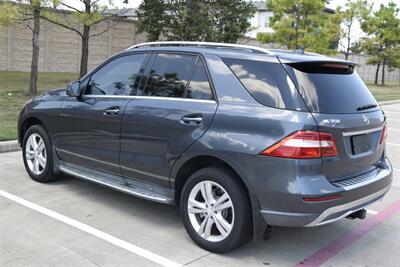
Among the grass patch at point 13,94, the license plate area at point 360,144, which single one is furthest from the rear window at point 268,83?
the grass patch at point 13,94

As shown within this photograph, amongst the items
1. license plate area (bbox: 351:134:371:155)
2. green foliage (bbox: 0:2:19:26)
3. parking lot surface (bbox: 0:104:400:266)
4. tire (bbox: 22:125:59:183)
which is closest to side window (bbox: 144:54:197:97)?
parking lot surface (bbox: 0:104:400:266)

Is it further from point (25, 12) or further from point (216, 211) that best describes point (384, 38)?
point (216, 211)

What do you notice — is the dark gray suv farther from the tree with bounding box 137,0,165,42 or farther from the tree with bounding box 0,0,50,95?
the tree with bounding box 137,0,165,42

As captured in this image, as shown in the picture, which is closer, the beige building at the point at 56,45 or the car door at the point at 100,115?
the car door at the point at 100,115

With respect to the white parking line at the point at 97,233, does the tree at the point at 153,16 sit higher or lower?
higher

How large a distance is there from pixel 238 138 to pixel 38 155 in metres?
3.24

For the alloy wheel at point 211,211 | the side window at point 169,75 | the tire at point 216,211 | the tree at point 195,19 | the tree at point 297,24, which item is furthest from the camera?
the tree at point 297,24

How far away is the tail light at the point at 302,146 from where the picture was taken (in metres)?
3.61

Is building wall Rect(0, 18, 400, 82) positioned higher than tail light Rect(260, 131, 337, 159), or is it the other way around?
building wall Rect(0, 18, 400, 82)

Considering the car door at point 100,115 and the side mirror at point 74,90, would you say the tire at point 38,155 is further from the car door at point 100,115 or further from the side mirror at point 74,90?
the side mirror at point 74,90

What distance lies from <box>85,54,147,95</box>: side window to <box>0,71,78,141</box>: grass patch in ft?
11.0

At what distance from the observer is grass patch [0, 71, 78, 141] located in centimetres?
893

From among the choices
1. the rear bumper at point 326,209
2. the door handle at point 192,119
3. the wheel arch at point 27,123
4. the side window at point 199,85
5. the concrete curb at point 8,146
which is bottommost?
the concrete curb at point 8,146

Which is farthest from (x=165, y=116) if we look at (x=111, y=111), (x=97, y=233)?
(x=97, y=233)
